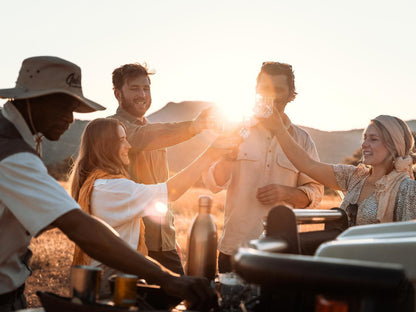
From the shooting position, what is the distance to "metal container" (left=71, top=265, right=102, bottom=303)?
5.39ft

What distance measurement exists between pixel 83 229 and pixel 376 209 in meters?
1.97

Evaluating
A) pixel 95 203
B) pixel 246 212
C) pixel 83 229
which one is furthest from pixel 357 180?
pixel 83 229

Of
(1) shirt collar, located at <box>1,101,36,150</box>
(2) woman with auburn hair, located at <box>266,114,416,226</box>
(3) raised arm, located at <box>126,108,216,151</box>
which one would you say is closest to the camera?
(1) shirt collar, located at <box>1,101,36,150</box>

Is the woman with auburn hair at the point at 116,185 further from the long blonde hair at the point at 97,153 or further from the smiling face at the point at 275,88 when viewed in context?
the smiling face at the point at 275,88

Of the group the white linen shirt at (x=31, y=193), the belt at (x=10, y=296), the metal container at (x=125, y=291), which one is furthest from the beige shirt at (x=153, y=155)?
the metal container at (x=125, y=291)

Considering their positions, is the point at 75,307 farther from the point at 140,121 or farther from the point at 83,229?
the point at 140,121

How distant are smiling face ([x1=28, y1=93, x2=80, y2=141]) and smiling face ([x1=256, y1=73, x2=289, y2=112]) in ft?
7.21

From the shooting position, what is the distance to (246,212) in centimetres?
402

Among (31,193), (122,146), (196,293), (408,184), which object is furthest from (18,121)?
(408,184)

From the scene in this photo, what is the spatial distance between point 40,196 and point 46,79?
583 millimetres

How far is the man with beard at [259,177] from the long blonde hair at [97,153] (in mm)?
1099

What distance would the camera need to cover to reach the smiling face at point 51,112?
7.07 ft

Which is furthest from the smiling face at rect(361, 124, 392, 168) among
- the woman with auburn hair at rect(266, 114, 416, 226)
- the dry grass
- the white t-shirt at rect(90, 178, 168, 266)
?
the dry grass

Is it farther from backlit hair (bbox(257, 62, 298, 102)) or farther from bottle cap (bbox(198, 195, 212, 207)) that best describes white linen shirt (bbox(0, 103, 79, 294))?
backlit hair (bbox(257, 62, 298, 102))
